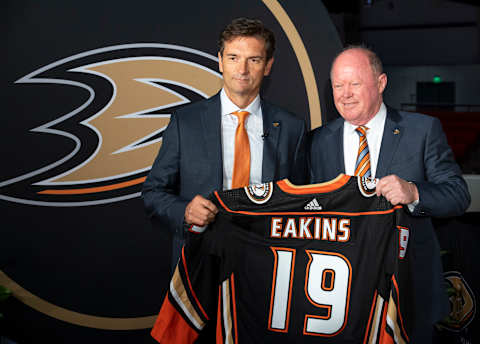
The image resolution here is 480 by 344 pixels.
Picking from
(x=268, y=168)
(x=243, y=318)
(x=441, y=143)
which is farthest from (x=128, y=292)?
(x=441, y=143)

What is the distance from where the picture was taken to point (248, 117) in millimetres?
1963

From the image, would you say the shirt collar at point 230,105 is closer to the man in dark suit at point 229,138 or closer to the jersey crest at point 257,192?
the man in dark suit at point 229,138

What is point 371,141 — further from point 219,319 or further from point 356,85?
point 219,319

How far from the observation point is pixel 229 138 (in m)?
1.93

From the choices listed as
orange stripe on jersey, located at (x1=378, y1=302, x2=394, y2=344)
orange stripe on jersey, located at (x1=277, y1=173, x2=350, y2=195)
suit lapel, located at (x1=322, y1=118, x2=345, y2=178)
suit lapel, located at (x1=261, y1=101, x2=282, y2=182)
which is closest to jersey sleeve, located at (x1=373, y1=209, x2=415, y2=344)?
orange stripe on jersey, located at (x1=378, y1=302, x2=394, y2=344)

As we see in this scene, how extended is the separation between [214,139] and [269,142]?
248 millimetres

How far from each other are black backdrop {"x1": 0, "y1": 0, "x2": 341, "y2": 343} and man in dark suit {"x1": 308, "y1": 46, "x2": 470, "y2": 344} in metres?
0.55

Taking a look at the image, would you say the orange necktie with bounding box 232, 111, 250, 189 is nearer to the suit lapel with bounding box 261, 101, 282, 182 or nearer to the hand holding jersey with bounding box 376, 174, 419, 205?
the suit lapel with bounding box 261, 101, 282, 182

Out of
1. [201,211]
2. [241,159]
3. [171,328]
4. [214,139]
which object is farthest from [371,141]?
[171,328]

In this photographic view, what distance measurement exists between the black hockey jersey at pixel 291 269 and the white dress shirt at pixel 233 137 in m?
0.26

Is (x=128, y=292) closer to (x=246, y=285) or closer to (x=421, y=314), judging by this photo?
(x=246, y=285)

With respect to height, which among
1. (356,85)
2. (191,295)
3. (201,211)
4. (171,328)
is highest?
(356,85)

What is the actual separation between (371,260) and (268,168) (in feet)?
1.89

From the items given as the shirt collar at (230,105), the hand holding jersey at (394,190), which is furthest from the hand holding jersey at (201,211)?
the hand holding jersey at (394,190)
